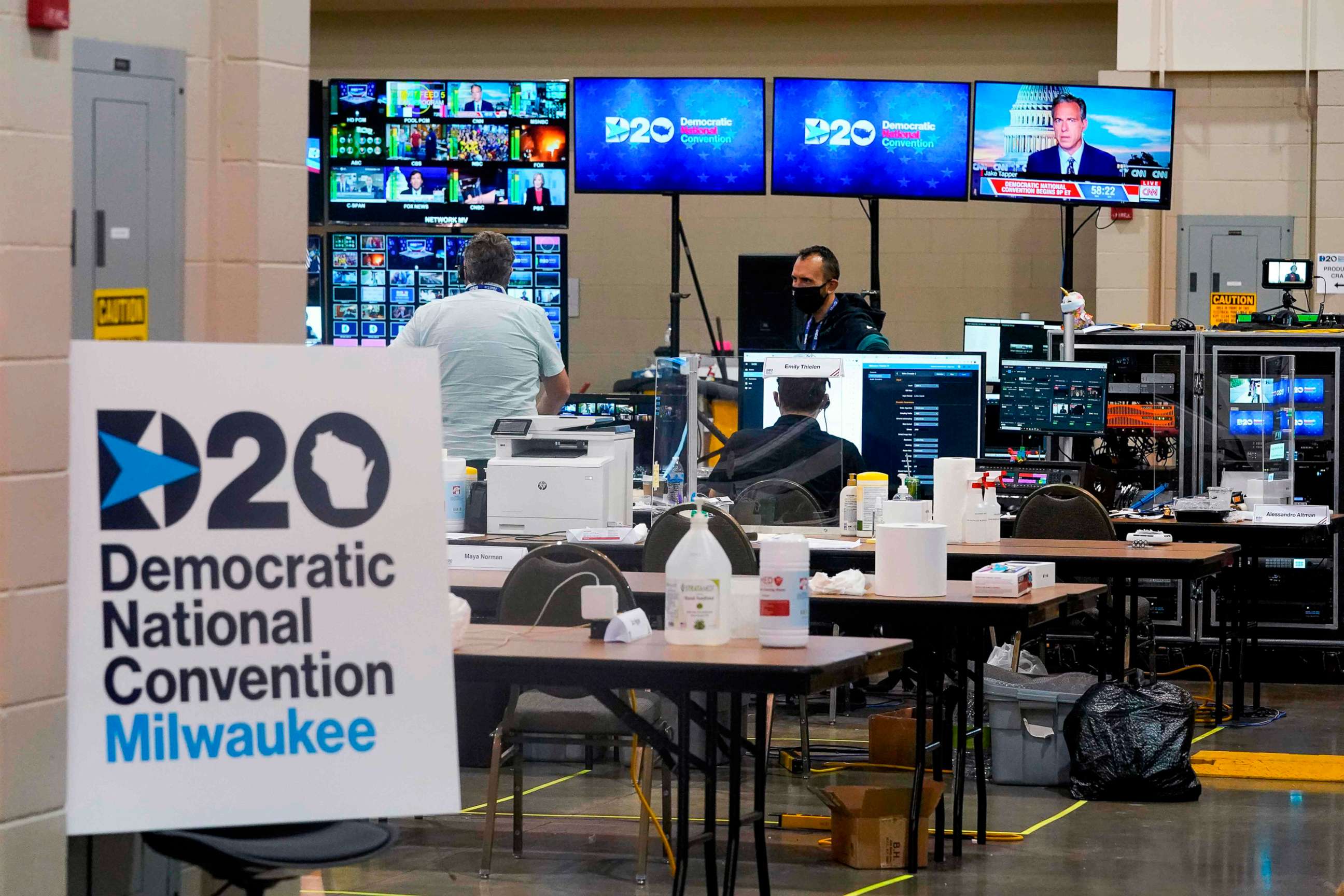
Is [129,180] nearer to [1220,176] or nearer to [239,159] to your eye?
[239,159]

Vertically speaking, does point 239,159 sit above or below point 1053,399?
above

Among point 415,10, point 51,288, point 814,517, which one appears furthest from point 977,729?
point 415,10

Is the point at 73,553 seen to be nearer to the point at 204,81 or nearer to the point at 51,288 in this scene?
the point at 51,288

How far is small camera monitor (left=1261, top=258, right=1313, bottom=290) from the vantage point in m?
8.18

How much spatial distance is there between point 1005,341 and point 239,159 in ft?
19.3

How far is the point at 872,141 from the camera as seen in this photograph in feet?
27.3

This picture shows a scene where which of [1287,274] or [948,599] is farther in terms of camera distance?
[1287,274]

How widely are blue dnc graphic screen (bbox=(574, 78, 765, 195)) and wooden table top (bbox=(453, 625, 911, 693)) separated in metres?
5.07

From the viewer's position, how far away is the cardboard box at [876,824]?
448 cm

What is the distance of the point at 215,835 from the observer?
2.41 m

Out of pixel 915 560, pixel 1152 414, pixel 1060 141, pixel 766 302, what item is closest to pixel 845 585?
pixel 915 560

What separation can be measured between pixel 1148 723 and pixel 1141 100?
13.9 feet

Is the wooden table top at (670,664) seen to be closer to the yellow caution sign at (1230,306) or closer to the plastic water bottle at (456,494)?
the plastic water bottle at (456,494)

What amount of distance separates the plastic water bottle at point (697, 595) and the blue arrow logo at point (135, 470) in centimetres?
117
